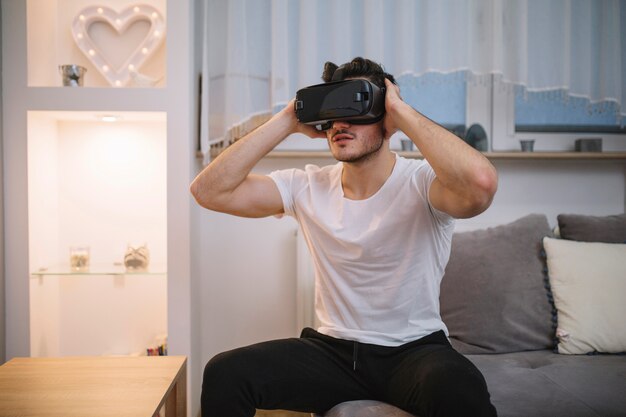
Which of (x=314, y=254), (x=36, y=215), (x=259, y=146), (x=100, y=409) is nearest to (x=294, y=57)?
(x=259, y=146)

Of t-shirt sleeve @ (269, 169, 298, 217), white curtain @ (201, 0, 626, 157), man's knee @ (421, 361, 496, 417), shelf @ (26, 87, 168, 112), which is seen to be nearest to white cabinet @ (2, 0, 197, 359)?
shelf @ (26, 87, 168, 112)

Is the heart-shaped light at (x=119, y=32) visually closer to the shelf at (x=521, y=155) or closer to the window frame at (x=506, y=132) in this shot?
the shelf at (x=521, y=155)

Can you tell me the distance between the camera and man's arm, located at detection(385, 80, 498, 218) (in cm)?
113

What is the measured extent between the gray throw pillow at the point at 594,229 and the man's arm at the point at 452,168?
0.91 metres

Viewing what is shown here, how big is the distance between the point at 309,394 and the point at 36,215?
4.32 ft

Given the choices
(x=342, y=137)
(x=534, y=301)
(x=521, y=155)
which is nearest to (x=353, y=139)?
(x=342, y=137)

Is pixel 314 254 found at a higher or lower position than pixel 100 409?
higher

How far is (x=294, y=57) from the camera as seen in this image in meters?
2.08

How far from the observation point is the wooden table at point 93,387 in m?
1.08

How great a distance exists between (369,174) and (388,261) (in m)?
0.25

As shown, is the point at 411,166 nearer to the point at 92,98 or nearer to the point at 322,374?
the point at 322,374

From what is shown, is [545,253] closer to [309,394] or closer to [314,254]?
[314,254]

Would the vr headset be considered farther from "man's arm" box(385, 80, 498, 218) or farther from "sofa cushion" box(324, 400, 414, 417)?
"sofa cushion" box(324, 400, 414, 417)

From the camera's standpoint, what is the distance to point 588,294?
1.71 meters
